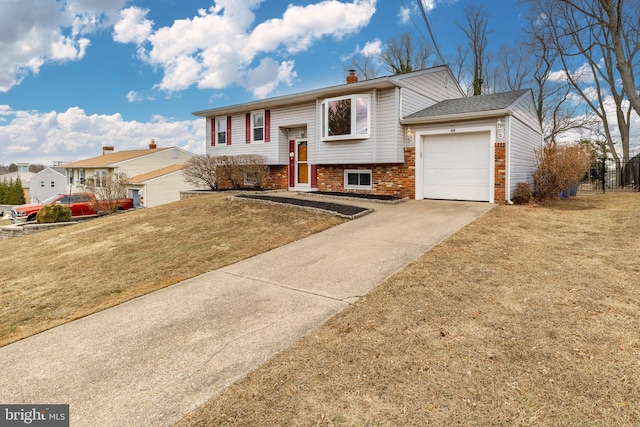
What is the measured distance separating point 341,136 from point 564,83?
2201cm

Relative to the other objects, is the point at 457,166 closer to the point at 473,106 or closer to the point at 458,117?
the point at 458,117

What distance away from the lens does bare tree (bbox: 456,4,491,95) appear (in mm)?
27516

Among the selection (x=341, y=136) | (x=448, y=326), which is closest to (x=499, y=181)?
(x=341, y=136)

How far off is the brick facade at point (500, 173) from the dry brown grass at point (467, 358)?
19.4 feet

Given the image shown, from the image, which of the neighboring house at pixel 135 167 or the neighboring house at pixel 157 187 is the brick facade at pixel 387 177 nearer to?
the neighboring house at pixel 157 187

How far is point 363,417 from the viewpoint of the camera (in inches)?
85.7

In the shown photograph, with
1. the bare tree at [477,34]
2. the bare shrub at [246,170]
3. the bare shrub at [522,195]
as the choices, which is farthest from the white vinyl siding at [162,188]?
the bare tree at [477,34]

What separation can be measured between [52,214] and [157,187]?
10404mm

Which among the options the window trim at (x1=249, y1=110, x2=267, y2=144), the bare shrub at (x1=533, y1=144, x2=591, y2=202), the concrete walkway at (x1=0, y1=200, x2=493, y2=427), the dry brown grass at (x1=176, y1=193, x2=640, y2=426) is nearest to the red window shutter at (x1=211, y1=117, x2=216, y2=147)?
the window trim at (x1=249, y1=110, x2=267, y2=144)

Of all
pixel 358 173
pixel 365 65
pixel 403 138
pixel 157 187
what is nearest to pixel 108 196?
pixel 157 187

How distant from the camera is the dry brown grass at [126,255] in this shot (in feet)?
16.0

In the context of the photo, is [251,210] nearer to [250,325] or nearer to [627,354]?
[250,325]

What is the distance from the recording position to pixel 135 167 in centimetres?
2923

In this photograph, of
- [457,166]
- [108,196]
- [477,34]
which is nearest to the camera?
[457,166]
